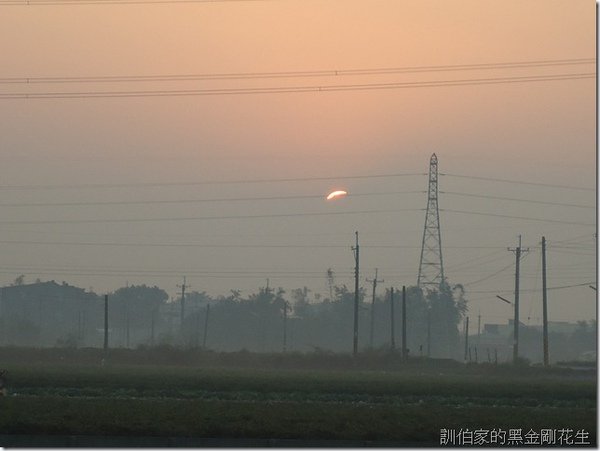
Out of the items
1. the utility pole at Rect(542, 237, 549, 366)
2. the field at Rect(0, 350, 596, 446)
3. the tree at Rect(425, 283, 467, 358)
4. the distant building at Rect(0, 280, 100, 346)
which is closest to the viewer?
the field at Rect(0, 350, 596, 446)

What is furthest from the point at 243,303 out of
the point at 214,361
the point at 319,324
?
the point at 214,361

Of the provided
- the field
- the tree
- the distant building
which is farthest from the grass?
the distant building

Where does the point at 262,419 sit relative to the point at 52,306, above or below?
below

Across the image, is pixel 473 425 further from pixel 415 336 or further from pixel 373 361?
pixel 415 336

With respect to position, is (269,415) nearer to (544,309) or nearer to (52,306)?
(544,309)

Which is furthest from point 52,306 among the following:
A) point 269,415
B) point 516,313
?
point 269,415

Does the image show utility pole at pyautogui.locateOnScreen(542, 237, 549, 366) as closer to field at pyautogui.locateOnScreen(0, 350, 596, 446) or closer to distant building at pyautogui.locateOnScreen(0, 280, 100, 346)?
field at pyautogui.locateOnScreen(0, 350, 596, 446)

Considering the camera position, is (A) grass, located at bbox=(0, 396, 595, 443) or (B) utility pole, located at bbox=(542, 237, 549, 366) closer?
(A) grass, located at bbox=(0, 396, 595, 443)

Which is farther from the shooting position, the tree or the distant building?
the distant building

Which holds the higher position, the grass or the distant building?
the distant building

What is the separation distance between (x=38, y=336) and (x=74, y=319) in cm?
2952

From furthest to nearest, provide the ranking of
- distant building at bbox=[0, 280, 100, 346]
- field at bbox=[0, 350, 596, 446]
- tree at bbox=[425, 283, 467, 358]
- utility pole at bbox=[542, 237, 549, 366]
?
distant building at bbox=[0, 280, 100, 346] → tree at bbox=[425, 283, 467, 358] → utility pole at bbox=[542, 237, 549, 366] → field at bbox=[0, 350, 596, 446]

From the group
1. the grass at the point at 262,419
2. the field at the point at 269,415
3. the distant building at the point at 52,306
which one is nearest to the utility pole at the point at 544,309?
the field at the point at 269,415

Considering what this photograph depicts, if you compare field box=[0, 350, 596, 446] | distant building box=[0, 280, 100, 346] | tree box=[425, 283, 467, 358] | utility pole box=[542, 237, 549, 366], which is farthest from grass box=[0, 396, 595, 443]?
distant building box=[0, 280, 100, 346]
